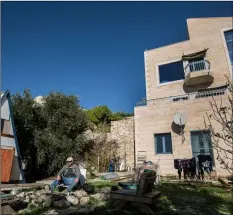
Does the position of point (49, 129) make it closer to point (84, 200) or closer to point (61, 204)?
point (84, 200)

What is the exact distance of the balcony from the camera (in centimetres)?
1516

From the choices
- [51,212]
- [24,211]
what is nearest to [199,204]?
[51,212]

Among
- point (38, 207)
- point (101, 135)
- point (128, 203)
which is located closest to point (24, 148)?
point (101, 135)

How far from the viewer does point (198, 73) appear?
15.1 m

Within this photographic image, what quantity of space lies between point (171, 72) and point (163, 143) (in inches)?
257

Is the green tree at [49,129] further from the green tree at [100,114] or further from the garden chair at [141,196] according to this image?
the garden chair at [141,196]

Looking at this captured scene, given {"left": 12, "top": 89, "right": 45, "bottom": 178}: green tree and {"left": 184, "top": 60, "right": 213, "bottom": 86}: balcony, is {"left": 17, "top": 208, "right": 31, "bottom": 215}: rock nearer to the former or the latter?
{"left": 12, "top": 89, "right": 45, "bottom": 178}: green tree

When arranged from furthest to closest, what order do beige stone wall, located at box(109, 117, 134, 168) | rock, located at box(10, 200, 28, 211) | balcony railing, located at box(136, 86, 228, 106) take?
beige stone wall, located at box(109, 117, 134, 168) → balcony railing, located at box(136, 86, 228, 106) → rock, located at box(10, 200, 28, 211)

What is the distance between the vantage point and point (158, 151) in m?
13.7

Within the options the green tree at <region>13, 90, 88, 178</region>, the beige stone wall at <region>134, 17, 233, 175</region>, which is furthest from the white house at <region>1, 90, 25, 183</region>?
the beige stone wall at <region>134, 17, 233, 175</region>

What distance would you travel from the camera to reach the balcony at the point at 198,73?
15159 millimetres

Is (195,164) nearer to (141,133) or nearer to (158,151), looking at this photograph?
(158,151)

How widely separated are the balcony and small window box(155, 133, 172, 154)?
4.91 m

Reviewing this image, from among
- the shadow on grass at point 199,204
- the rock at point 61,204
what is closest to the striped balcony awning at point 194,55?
the shadow on grass at point 199,204
